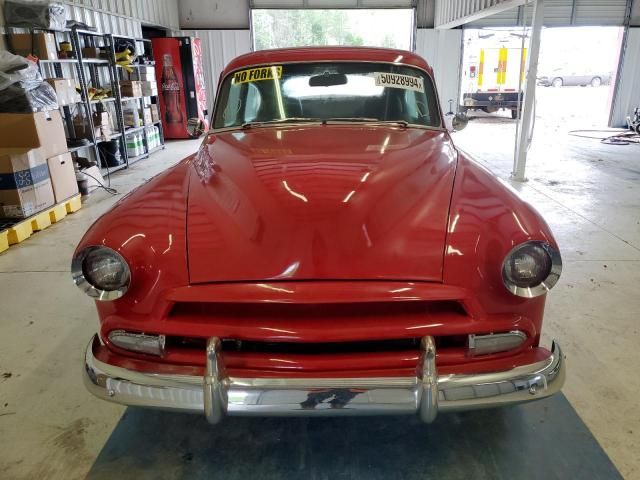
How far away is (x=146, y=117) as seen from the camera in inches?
363

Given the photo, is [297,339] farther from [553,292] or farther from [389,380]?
[553,292]

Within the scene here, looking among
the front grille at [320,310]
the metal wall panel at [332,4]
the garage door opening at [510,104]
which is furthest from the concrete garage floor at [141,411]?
the metal wall panel at [332,4]

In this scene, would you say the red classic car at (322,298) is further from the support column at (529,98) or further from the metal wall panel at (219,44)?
the metal wall panel at (219,44)

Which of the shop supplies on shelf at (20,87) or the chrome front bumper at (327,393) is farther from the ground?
the shop supplies on shelf at (20,87)

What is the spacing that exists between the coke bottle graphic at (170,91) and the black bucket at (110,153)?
387 centimetres

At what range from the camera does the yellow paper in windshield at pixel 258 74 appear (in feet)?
9.30

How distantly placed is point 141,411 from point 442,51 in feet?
43.6

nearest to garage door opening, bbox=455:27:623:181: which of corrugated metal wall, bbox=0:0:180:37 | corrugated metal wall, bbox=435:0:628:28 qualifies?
corrugated metal wall, bbox=435:0:628:28

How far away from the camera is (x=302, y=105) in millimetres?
2812

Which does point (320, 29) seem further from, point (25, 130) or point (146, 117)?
point (25, 130)

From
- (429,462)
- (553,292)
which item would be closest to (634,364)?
(553,292)

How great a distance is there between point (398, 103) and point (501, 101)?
13175mm

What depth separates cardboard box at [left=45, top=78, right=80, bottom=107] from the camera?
18.5 feet

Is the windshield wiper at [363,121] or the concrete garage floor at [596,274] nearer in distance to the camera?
the concrete garage floor at [596,274]
